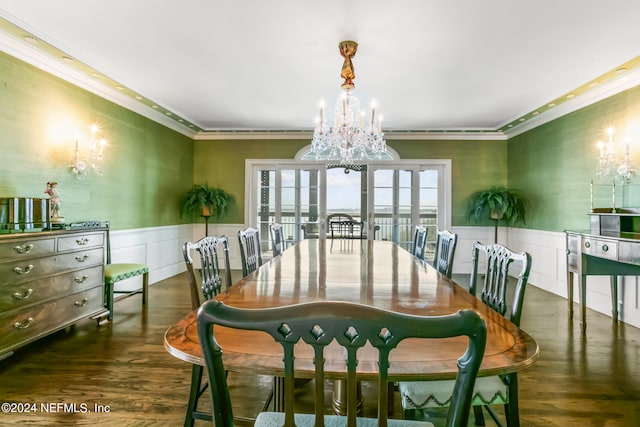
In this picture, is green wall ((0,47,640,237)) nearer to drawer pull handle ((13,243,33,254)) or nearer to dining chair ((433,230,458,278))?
drawer pull handle ((13,243,33,254))

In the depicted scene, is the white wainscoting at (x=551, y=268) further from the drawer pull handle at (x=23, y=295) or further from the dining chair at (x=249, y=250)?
the drawer pull handle at (x=23, y=295)

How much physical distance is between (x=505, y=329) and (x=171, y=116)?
5.49 meters

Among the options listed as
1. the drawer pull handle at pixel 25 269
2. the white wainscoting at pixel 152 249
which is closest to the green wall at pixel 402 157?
the white wainscoting at pixel 152 249

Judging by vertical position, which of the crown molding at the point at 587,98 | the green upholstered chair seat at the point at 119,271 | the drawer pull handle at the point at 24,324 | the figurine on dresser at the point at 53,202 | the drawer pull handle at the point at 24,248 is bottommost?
the drawer pull handle at the point at 24,324

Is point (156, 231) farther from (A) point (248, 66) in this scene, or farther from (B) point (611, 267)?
(B) point (611, 267)

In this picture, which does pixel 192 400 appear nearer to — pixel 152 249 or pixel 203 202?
pixel 152 249

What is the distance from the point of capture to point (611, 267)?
11.3 ft

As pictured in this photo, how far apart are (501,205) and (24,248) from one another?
6.05m

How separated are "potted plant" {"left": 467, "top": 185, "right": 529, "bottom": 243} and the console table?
2.02m

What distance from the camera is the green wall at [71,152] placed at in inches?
119

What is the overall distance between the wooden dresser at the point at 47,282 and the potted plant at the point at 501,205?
555cm

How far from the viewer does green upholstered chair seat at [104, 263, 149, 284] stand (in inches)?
138

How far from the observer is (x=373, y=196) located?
648 centimetres

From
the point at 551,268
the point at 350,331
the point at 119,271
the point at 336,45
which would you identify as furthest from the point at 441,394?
the point at 551,268
